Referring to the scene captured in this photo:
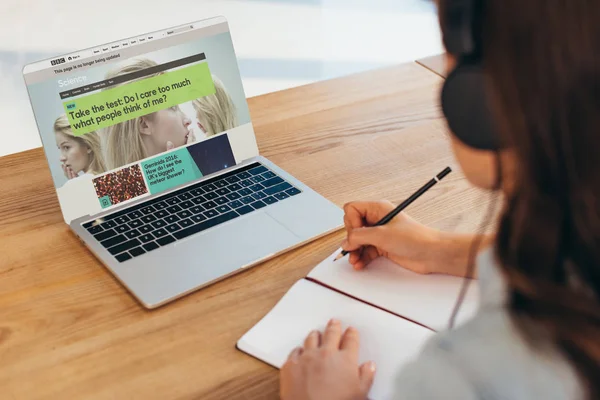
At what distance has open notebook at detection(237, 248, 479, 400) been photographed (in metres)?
0.89

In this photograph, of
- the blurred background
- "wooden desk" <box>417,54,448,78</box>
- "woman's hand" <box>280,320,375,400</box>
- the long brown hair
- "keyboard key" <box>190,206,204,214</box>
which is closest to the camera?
the long brown hair

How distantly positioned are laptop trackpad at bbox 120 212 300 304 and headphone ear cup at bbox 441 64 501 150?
0.43 metres

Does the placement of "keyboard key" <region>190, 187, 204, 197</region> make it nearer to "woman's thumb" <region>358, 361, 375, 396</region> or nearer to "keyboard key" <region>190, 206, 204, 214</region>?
"keyboard key" <region>190, 206, 204, 214</region>

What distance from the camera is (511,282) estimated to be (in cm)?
63

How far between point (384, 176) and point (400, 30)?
9.13ft

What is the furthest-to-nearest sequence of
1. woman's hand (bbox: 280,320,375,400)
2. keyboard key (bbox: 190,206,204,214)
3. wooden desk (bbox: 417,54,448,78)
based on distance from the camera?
wooden desk (bbox: 417,54,448,78), keyboard key (bbox: 190,206,204,214), woman's hand (bbox: 280,320,375,400)

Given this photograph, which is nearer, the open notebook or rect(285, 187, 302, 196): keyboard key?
the open notebook

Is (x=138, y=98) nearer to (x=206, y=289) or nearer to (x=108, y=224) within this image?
(x=108, y=224)

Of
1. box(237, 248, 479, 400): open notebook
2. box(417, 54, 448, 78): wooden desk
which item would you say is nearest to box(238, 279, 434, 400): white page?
box(237, 248, 479, 400): open notebook

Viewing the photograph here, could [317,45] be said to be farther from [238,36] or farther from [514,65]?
[514,65]

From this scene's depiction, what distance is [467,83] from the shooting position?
0.67 m

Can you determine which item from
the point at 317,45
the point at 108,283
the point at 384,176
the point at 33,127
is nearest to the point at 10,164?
the point at 108,283

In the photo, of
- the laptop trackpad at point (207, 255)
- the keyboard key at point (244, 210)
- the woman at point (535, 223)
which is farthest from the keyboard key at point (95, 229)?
the woman at point (535, 223)

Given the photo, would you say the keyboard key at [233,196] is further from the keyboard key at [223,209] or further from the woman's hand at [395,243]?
the woman's hand at [395,243]
